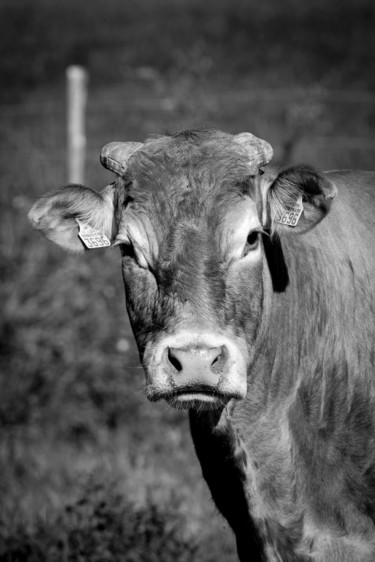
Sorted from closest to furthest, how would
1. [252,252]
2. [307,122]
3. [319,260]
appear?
1. [252,252]
2. [319,260]
3. [307,122]

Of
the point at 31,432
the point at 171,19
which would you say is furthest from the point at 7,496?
the point at 171,19

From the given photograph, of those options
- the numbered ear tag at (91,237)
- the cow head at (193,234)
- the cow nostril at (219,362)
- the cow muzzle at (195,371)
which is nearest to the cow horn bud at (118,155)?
the cow head at (193,234)

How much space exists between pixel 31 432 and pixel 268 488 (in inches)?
179

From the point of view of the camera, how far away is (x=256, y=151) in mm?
4008

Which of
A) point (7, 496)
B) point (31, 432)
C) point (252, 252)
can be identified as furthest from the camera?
point (31, 432)

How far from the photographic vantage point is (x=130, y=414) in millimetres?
8352

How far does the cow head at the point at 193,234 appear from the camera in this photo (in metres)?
3.47

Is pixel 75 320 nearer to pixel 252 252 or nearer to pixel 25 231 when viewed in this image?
pixel 25 231

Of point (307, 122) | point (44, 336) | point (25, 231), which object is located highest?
point (307, 122)

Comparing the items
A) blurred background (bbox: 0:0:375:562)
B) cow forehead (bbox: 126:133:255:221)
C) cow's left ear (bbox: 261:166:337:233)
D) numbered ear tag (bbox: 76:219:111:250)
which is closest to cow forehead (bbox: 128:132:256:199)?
cow forehead (bbox: 126:133:255:221)

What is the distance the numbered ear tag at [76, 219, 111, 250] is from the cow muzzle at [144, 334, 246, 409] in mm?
822

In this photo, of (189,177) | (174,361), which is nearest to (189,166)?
(189,177)

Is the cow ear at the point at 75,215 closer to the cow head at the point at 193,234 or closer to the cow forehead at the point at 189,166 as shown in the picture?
the cow head at the point at 193,234

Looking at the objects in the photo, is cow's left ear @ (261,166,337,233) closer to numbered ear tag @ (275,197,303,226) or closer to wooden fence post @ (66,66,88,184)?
numbered ear tag @ (275,197,303,226)
